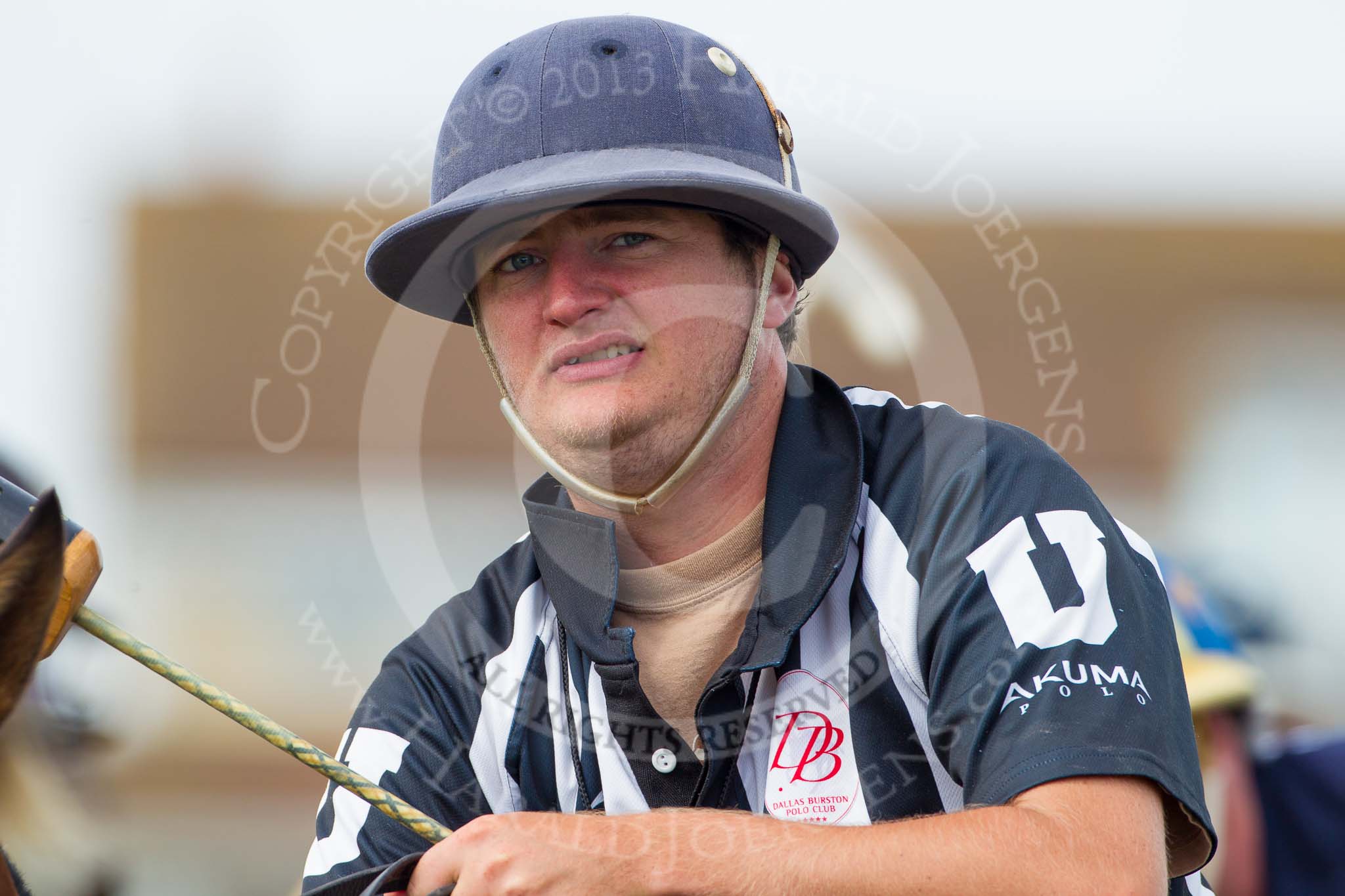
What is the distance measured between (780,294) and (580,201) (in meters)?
0.56

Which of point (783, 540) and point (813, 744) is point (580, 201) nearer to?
point (783, 540)

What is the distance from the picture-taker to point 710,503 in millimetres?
2426

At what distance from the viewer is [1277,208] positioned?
34.7 ft

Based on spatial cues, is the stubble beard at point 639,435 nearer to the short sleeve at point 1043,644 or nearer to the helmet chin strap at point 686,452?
the helmet chin strap at point 686,452

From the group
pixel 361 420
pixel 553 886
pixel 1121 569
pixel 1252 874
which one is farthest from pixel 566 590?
pixel 361 420

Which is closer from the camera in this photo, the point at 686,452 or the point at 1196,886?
the point at 1196,886

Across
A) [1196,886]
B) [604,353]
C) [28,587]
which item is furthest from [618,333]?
[1196,886]

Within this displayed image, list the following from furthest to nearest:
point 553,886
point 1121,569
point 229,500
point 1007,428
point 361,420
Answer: point 229,500 → point 361,420 → point 1007,428 → point 1121,569 → point 553,886

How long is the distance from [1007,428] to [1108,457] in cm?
756

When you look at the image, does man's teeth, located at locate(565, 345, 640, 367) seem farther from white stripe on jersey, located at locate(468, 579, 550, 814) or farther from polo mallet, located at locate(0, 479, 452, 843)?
polo mallet, located at locate(0, 479, 452, 843)

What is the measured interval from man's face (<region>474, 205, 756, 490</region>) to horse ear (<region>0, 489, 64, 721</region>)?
1116 mm

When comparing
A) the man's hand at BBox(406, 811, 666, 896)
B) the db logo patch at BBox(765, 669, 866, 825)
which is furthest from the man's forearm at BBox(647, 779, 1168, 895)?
the db logo patch at BBox(765, 669, 866, 825)

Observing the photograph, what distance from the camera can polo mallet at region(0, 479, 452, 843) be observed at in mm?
1290

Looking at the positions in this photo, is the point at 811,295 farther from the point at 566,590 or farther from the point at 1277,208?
the point at 1277,208
